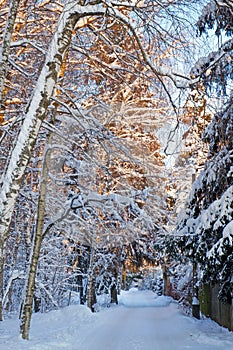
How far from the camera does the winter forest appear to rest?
4.45 m

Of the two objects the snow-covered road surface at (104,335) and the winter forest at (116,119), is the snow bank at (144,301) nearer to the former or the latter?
the winter forest at (116,119)

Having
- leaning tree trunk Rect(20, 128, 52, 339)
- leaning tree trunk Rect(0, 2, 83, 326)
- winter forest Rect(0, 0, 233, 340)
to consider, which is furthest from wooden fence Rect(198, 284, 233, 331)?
leaning tree trunk Rect(0, 2, 83, 326)

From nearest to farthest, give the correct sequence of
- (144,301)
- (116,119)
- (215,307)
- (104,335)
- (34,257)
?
(34,257) → (116,119) → (104,335) → (215,307) → (144,301)

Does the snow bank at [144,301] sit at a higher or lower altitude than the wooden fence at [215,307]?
lower

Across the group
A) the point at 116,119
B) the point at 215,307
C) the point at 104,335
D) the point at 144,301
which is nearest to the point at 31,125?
the point at 116,119

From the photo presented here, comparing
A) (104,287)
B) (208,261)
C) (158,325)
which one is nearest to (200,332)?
(158,325)

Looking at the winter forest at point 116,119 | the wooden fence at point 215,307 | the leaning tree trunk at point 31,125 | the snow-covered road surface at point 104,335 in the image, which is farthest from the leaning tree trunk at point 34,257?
the wooden fence at point 215,307

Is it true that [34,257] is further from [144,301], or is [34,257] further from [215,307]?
[144,301]

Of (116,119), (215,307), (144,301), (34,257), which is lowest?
(144,301)

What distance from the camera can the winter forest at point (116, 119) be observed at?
4445 millimetres

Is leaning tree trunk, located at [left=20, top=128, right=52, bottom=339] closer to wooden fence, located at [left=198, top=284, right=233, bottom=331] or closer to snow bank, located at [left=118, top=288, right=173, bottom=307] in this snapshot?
wooden fence, located at [left=198, top=284, right=233, bottom=331]

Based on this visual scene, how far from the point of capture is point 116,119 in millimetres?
8352

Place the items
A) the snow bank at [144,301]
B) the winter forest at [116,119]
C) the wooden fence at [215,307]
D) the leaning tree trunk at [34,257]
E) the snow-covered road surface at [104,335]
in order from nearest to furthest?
the winter forest at [116,119]
the snow-covered road surface at [104,335]
the leaning tree trunk at [34,257]
the wooden fence at [215,307]
the snow bank at [144,301]

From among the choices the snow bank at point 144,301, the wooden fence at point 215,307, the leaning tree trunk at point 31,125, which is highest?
the leaning tree trunk at point 31,125
